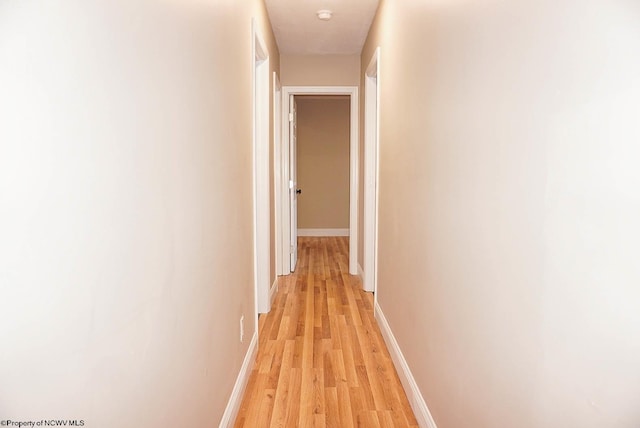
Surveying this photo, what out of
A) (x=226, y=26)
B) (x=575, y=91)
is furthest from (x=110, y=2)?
(x=226, y=26)

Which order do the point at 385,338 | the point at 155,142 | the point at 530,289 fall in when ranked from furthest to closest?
the point at 385,338 → the point at 155,142 → the point at 530,289

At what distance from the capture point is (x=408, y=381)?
7.77ft

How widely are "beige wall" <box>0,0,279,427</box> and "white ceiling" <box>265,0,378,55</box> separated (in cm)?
204

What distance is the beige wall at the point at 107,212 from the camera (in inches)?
26.2

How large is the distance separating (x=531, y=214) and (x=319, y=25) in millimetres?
3441

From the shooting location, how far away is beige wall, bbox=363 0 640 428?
780 millimetres

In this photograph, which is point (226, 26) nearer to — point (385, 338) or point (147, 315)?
point (147, 315)

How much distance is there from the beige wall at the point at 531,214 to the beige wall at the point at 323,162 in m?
5.85

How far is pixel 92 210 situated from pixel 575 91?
3.14 ft

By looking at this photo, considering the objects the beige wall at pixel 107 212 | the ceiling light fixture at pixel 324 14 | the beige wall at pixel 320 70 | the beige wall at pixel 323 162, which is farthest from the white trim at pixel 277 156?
the beige wall at pixel 323 162

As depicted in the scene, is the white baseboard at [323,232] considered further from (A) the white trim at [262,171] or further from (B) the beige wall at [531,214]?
(B) the beige wall at [531,214]

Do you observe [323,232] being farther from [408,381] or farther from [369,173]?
[408,381]

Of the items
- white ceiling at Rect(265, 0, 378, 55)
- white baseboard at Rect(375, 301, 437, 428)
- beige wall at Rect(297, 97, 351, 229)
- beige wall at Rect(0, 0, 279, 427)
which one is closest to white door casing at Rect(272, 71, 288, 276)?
white ceiling at Rect(265, 0, 378, 55)

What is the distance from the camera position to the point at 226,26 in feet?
6.76
